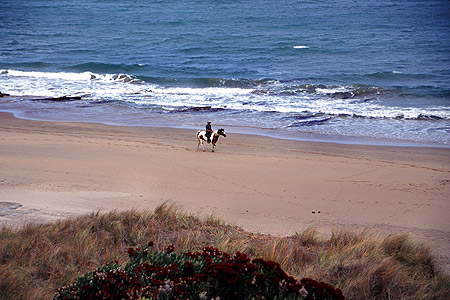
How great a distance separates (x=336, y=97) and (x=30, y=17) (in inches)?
2433

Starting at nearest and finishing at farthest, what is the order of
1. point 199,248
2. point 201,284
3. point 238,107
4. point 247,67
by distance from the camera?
1. point 201,284
2. point 199,248
3. point 238,107
4. point 247,67

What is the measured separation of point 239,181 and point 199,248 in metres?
5.14

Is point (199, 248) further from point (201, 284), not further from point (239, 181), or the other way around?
point (239, 181)

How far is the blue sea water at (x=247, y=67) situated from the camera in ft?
65.9

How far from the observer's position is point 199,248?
5.99 meters

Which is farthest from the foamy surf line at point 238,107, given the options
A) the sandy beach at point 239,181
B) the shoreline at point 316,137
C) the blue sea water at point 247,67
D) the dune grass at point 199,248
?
the dune grass at point 199,248

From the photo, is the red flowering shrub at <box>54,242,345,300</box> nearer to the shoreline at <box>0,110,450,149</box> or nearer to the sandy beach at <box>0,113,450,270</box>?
the sandy beach at <box>0,113,450,270</box>

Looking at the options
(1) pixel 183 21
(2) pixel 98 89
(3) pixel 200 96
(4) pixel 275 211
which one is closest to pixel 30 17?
(1) pixel 183 21

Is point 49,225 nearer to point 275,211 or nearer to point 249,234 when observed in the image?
point 249,234

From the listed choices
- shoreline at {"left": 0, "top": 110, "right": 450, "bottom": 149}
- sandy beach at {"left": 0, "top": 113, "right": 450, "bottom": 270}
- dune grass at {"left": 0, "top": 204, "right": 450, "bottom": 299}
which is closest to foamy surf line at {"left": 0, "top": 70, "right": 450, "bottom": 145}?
shoreline at {"left": 0, "top": 110, "right": 450, "bottom": 149}

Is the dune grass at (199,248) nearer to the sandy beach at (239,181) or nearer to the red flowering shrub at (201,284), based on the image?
the red flowering shrub at (201,284)

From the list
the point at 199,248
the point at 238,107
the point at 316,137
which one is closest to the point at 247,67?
the point at 238,107

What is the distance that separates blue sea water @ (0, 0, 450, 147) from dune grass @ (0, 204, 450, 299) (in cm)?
1055

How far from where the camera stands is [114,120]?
19562 millimetres
